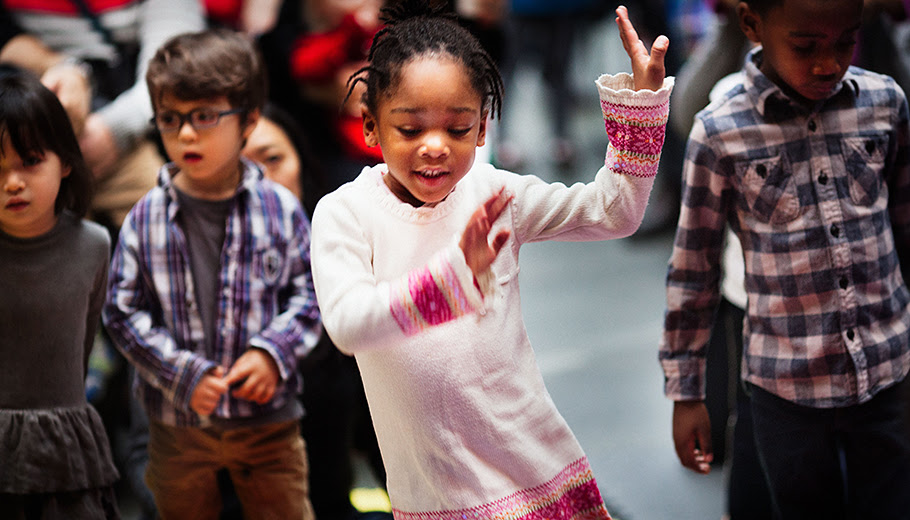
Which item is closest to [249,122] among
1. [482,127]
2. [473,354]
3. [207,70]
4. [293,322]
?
[207,70]

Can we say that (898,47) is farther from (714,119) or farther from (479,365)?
(479,365)

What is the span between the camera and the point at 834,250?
65.7 inches

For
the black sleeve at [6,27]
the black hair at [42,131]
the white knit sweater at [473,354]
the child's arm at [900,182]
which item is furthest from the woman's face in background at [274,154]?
the child's arm at [900,182]

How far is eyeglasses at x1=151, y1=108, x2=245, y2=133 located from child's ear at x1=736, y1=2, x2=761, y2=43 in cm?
99

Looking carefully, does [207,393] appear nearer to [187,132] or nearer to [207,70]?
[187,132]

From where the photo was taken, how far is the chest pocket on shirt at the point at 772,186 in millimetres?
1681

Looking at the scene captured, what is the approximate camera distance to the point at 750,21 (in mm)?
1750

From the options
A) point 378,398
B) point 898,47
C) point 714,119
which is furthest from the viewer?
point 898,47

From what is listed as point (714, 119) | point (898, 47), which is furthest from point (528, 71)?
point (714, 119)

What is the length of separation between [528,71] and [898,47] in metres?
5.35

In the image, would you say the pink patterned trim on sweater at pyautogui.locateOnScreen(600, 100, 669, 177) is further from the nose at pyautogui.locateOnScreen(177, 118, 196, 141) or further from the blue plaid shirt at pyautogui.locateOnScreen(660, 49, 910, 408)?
Answer: the nose at pyautogui.locateOnScreen(177, 118, 196, 141)

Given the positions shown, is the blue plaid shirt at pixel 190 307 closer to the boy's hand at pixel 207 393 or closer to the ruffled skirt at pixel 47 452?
the boy's hand at pixel 207 393

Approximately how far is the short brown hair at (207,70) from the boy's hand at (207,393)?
534 mm

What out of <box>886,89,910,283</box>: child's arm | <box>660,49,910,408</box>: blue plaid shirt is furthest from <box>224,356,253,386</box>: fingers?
<box>886,89,910,283</box>: child's arm
